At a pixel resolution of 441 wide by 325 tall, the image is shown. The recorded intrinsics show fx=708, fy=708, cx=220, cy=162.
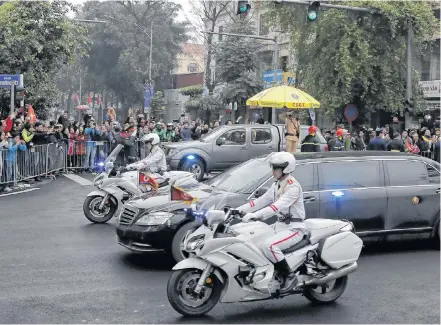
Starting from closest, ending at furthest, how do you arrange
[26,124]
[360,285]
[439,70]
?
[360,285] → [26,124] → [439,70]

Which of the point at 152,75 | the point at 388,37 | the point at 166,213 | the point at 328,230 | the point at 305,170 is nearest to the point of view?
the point at 328,230

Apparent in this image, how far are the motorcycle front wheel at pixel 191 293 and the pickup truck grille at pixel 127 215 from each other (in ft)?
8.94

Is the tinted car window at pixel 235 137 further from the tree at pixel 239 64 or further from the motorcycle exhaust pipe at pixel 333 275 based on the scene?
the tree at pixel 239 64

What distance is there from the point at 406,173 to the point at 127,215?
413cm

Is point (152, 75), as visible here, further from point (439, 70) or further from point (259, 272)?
point (259, 272)

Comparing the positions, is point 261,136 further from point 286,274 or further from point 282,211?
point 286,274

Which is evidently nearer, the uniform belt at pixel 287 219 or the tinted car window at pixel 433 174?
the uniform belt at pixel 287 219

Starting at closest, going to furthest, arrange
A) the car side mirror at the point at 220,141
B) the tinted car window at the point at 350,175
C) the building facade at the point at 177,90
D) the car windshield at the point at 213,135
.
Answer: the tinted car window at the point at 350,175, the car side mirror at the point at 220,141, the car windshield at the point at 213,135, the building facade at the point at 177,90

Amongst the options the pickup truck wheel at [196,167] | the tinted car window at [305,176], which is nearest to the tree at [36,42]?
the pickup truck wheel at [196,167]

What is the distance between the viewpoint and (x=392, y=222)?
10148 mm

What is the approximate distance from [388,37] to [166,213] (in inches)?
931

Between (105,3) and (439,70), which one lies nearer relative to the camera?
(439,70)

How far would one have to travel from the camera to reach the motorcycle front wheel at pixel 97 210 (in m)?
13.0

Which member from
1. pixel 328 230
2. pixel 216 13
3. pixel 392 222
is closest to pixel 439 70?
pixel 216 13
